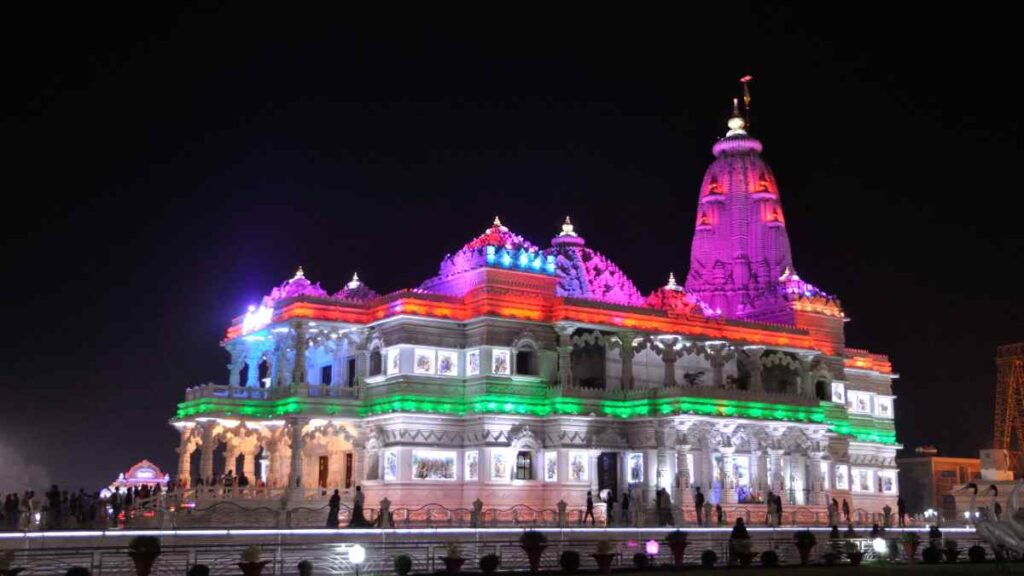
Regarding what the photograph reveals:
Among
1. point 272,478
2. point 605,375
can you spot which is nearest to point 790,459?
point 605,375

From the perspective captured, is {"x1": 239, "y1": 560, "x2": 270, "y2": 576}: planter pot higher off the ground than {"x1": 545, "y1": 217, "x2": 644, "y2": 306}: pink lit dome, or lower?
lower

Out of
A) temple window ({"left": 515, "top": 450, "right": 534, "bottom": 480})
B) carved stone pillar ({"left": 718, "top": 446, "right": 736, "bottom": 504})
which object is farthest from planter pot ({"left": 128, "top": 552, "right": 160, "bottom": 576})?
carved stone pillar ({"left": 718, "top": 446, "right": 736, "bottom": 504})

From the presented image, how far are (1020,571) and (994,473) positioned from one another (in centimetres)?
5714

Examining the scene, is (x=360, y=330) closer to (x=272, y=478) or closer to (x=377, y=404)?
(x=377, y=404)

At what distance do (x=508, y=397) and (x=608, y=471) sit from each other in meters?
9.22

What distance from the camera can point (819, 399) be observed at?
246 feet

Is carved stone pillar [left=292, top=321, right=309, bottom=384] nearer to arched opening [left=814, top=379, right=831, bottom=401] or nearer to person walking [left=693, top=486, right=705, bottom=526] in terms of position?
person walking [left=693, top=486, right=705, bottom=526]

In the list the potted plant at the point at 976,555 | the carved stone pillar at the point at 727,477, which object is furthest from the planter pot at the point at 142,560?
the carved stone pillar at the point at 727,477

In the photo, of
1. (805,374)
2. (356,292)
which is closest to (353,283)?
(356,292)

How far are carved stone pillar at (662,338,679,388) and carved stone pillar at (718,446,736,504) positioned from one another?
16.0 ft

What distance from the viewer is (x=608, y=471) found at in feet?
229

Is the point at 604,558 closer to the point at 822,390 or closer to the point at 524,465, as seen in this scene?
the point at 524,465

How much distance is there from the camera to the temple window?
65.2 metres

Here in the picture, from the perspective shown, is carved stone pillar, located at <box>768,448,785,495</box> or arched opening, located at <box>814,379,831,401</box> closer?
carved stone pillar, located at <box>768,448,785,495</box>
